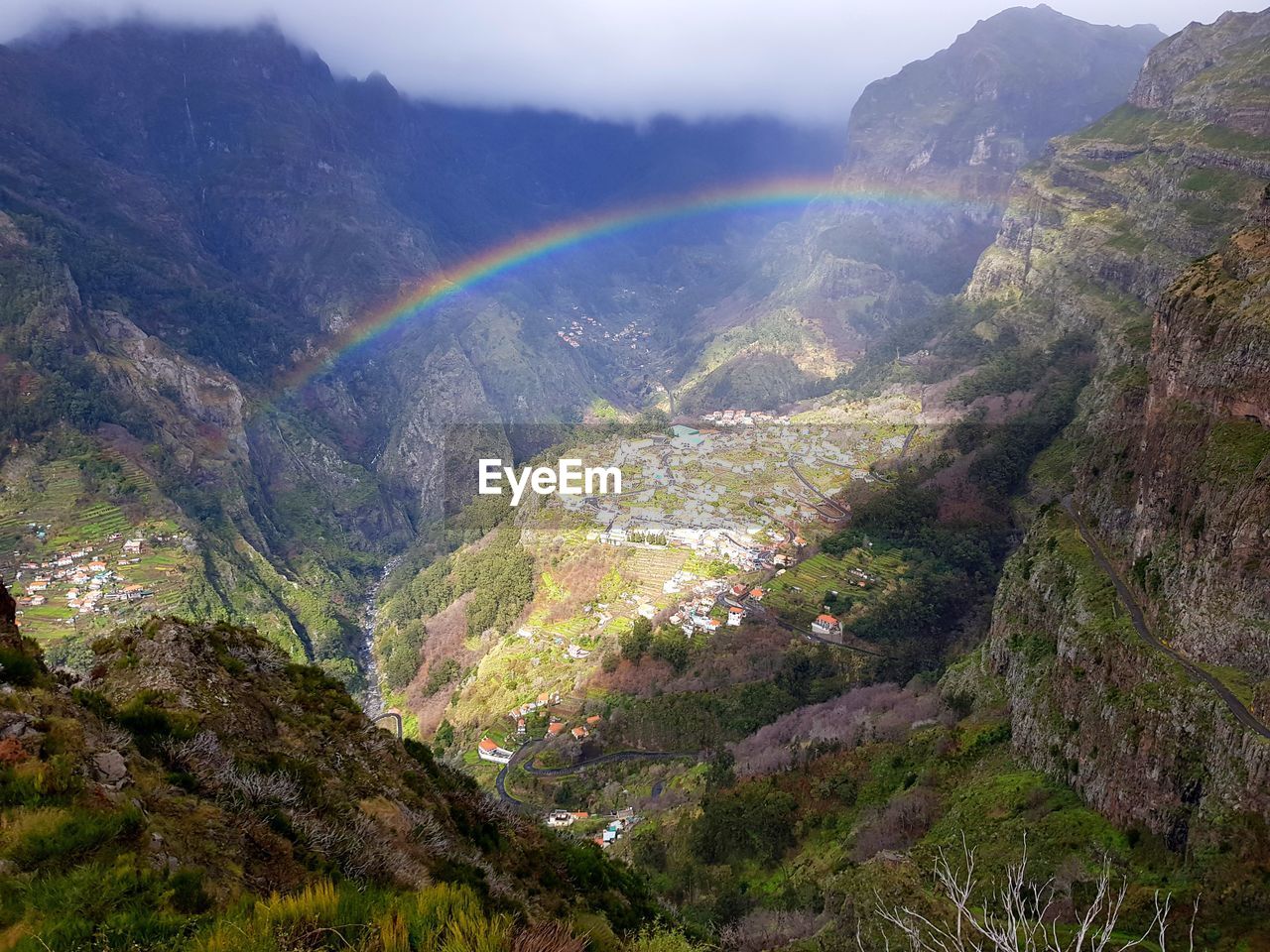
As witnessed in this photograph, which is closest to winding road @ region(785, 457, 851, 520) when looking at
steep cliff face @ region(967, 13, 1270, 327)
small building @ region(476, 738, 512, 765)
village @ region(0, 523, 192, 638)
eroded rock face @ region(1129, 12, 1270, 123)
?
steep cliff face @ region(967, 13, 1270, 327)

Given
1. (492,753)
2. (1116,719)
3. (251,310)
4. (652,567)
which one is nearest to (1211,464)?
(1116,719)

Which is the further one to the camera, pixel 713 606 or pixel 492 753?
pixel 713 606

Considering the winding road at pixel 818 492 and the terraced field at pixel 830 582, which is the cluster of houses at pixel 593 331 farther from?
the terraced field at pixel 830 582

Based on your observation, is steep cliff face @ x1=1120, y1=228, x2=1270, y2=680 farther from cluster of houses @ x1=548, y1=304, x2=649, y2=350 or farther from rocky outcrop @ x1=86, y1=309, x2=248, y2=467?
cluster of houses @ x1=548, y1=304, x2=649, y2=350

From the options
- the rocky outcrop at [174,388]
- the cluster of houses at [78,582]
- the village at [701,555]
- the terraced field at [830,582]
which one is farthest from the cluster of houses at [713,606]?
the rocky outcrop at [174,388]

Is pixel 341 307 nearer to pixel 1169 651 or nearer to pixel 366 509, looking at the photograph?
pixel 366 509

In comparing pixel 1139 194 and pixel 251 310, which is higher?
pixel 1139 194

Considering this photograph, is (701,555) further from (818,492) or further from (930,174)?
(930,174)
